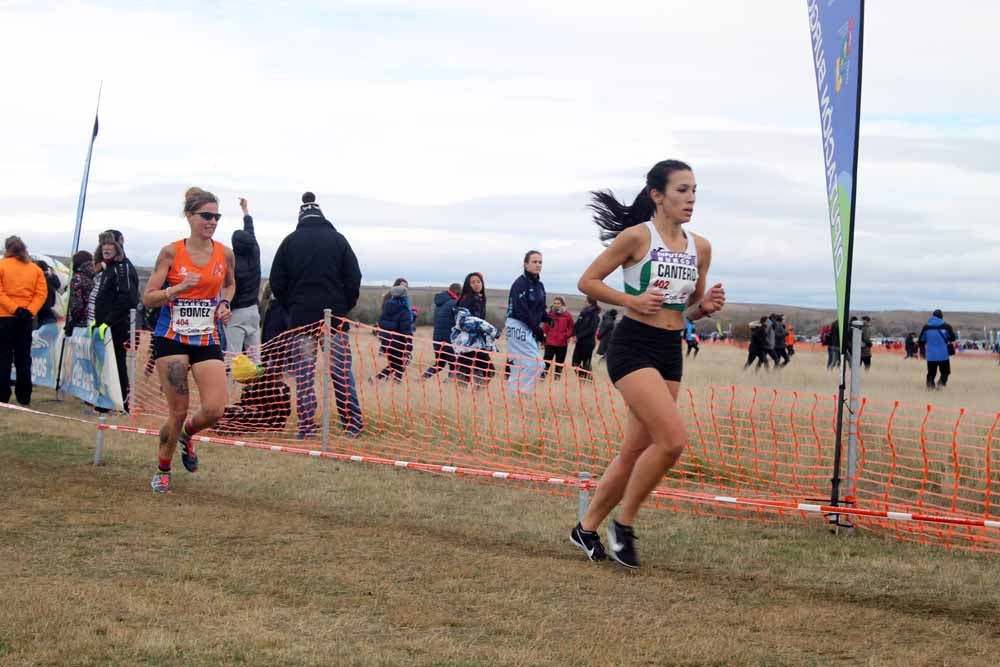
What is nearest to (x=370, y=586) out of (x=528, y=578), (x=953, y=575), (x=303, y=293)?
(x=528, y=578)

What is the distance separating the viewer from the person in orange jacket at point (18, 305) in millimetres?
14906

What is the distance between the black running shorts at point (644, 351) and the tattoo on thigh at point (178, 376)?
10.7 ft

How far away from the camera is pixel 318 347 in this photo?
11375mm

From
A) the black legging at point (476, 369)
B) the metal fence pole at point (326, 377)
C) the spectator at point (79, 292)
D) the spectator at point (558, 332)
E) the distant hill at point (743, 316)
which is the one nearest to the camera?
the metal fence pole at point (326, 377)

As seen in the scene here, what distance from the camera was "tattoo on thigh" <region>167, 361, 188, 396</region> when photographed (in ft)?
27.0

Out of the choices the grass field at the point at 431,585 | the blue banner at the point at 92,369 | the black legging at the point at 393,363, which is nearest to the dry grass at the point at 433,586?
the grass field at the point at 431,585

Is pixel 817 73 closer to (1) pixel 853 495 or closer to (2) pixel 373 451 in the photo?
(1) pixel 853 495

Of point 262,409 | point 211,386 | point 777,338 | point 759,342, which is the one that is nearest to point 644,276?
point 211,386

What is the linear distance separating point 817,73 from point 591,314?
48.3 ft

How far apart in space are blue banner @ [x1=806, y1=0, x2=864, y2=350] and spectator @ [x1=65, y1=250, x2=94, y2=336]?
10880mm

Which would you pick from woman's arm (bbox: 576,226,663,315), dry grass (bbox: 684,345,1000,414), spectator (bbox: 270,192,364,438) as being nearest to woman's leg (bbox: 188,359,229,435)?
woman's arm (bbox: 576,226,663,315)

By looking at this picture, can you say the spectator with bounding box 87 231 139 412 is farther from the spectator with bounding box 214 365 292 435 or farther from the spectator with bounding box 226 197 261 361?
the spectator with bounding box 214 365 292 435

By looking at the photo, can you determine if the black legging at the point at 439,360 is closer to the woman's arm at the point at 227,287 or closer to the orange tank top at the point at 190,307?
the woman's arm at the point at 227,287

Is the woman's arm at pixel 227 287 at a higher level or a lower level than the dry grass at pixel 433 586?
higher
